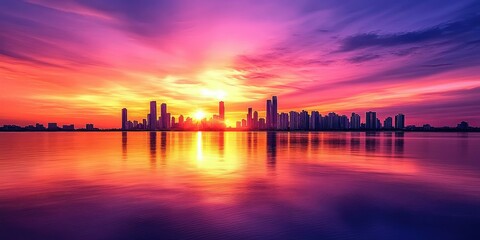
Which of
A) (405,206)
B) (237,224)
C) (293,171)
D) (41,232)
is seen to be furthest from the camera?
(293,171)

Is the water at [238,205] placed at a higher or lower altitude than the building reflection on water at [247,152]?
higher

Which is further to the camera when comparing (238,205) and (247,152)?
(247,152)

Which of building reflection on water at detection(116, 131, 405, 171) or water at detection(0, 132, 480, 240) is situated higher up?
water at detection(0, 132, 480, 240)

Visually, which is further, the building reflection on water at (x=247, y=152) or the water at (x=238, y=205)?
the building reflection on water at (x=247, y=152)

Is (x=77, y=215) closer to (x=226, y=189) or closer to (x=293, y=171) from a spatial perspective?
(x=226, y=189)

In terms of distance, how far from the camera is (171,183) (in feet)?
81.6

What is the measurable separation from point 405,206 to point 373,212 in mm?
2891

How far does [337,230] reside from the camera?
43.9ft

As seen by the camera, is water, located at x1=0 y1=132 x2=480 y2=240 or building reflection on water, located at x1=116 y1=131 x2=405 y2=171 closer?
water, located at x1=0 y1=132 x2=480 y2=240

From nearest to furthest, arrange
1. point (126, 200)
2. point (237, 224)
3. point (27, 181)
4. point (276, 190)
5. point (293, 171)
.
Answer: point (237, 224), point (126, 200), point (276, 190), point (27, 181), point (293, 171)

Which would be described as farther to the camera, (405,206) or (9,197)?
(9,197)

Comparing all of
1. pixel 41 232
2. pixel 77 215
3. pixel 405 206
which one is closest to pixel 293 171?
pixel 405 206

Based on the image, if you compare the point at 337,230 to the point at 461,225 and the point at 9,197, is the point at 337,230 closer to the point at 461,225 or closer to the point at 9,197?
the point at 461,225

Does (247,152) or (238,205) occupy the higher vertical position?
(238,205)
